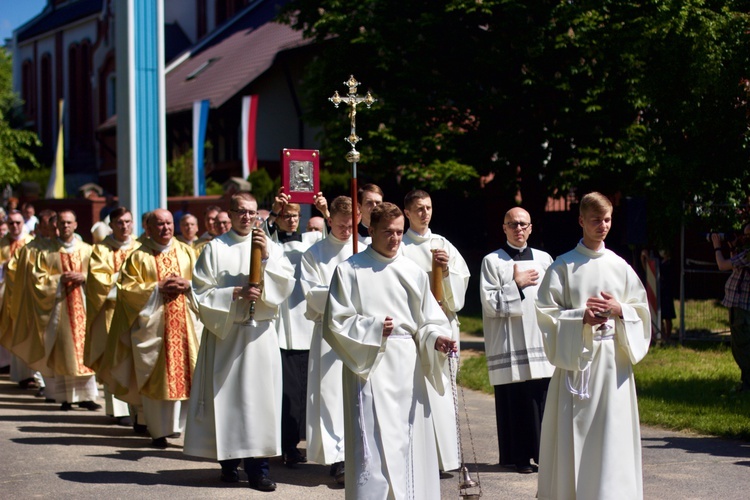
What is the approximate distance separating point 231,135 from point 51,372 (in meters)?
25.0

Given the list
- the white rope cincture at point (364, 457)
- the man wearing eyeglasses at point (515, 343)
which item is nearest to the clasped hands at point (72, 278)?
the man wearing eyeglasses at point (515, 343)

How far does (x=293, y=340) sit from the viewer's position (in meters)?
9.39

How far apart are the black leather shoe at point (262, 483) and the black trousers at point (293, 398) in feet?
2.81

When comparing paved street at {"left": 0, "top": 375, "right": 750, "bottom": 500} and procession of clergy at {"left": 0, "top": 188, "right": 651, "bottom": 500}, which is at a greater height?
procession of clergy at {"left": 0, "top": 188, "right": 651, "bottom": 500}

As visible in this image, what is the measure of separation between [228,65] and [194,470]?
3002 centimetres

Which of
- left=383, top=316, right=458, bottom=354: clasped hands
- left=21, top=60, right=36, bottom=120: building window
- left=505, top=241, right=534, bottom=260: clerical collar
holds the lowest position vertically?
left=383, top=316, right=458, bottom=354: clasped hands

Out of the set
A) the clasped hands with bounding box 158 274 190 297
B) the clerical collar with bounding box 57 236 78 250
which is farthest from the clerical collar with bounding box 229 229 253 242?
the clerical collar with bounding box 57 236 78 250

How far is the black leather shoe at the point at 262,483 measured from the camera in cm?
798

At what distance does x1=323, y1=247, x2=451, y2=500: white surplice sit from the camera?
6309 mm

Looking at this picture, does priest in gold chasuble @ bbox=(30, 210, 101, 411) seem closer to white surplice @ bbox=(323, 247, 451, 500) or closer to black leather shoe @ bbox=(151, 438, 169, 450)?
black leather shoe @ bbox=(151, 438, 169, 450)

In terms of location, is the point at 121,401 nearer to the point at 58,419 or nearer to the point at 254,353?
the point at 58,419

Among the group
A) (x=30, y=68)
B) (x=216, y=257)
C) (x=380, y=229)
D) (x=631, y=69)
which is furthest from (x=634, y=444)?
(x=30, y=68)

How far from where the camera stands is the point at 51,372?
12398 mm

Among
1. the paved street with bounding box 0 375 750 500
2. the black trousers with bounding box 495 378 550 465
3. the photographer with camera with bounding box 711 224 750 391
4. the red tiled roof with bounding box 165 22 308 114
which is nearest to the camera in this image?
the paved street with bounding box 0 375 750 500
